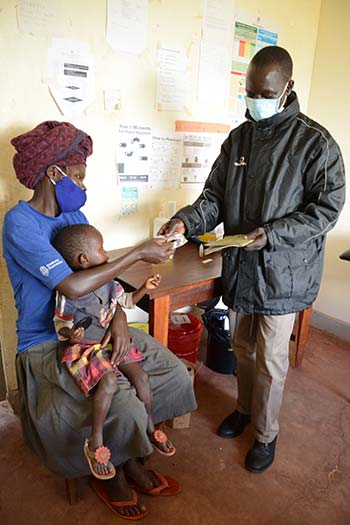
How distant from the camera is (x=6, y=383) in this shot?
2.02 meters

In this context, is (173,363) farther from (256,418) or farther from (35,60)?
(35,60)

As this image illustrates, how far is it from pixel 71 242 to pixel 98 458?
73 cm

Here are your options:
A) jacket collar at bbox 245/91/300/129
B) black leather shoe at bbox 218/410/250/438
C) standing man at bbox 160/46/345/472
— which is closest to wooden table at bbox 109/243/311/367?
standing man at bbox 160/46/345/472

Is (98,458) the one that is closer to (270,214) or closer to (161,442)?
(161,442)

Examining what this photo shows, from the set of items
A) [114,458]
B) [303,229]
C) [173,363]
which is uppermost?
[303,229]

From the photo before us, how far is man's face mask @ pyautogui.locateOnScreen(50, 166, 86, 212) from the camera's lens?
1.45 metres

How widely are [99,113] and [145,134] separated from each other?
30 centimetres

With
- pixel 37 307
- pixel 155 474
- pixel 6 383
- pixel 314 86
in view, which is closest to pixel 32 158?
pixel 37 307

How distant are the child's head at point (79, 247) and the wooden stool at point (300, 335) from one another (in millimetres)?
1557

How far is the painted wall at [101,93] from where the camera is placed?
169 centimetres

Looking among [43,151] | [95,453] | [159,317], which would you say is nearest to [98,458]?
[95,453]

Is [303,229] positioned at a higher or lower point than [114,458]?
higher

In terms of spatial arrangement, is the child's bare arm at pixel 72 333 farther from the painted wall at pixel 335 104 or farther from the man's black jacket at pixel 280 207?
the painted wall at pixel 335 104

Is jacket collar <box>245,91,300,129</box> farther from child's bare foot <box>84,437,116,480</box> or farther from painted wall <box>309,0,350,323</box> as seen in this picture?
painted wall <box>309,0,350,323</box>
